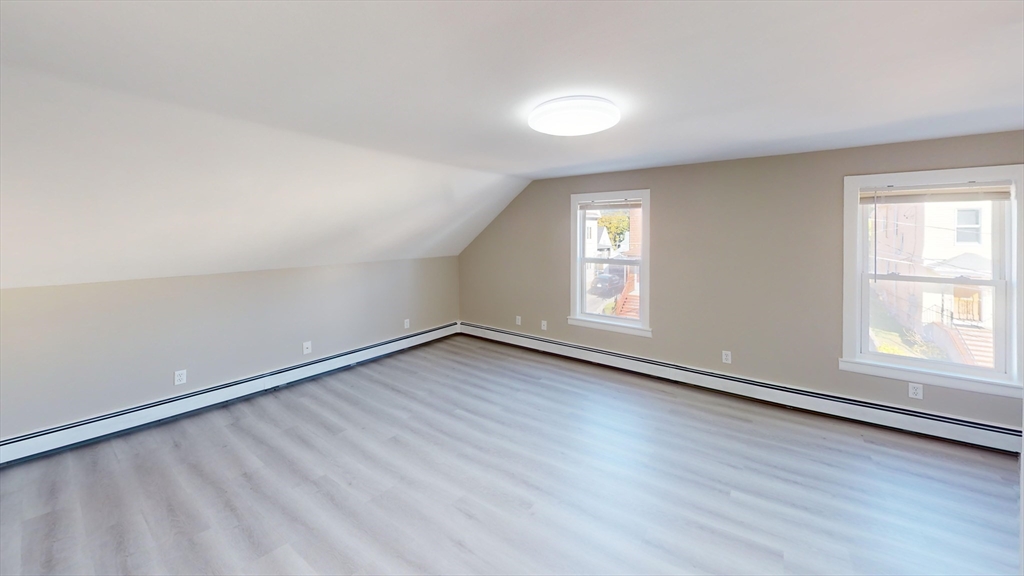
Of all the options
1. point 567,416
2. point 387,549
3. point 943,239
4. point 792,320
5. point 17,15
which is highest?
point 17,15

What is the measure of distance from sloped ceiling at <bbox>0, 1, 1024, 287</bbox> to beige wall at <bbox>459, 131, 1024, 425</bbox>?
9.1 inches

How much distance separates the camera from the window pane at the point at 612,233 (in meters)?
4.23

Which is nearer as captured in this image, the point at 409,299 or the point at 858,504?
the point at 858,504

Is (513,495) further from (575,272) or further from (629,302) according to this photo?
(575,272)

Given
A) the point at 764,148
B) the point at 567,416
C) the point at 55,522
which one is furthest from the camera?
the point at 567,416

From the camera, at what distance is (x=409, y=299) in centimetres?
519

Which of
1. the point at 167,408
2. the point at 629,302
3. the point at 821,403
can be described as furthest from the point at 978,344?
the point at 167,408

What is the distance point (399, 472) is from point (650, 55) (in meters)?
2.59

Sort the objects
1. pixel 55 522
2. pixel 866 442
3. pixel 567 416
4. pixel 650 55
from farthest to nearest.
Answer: pixel 567 416
pixel 866 442
pixel 55 522
pixel 650 55

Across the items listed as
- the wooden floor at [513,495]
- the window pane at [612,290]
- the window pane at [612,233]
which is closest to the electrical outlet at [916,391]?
the wooden floor at [513,495]

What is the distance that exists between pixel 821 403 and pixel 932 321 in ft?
3.09

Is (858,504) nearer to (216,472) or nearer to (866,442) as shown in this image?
(866,442)

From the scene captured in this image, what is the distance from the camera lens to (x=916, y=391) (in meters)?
2.93

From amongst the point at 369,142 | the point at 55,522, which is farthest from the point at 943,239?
the point at 55,522
